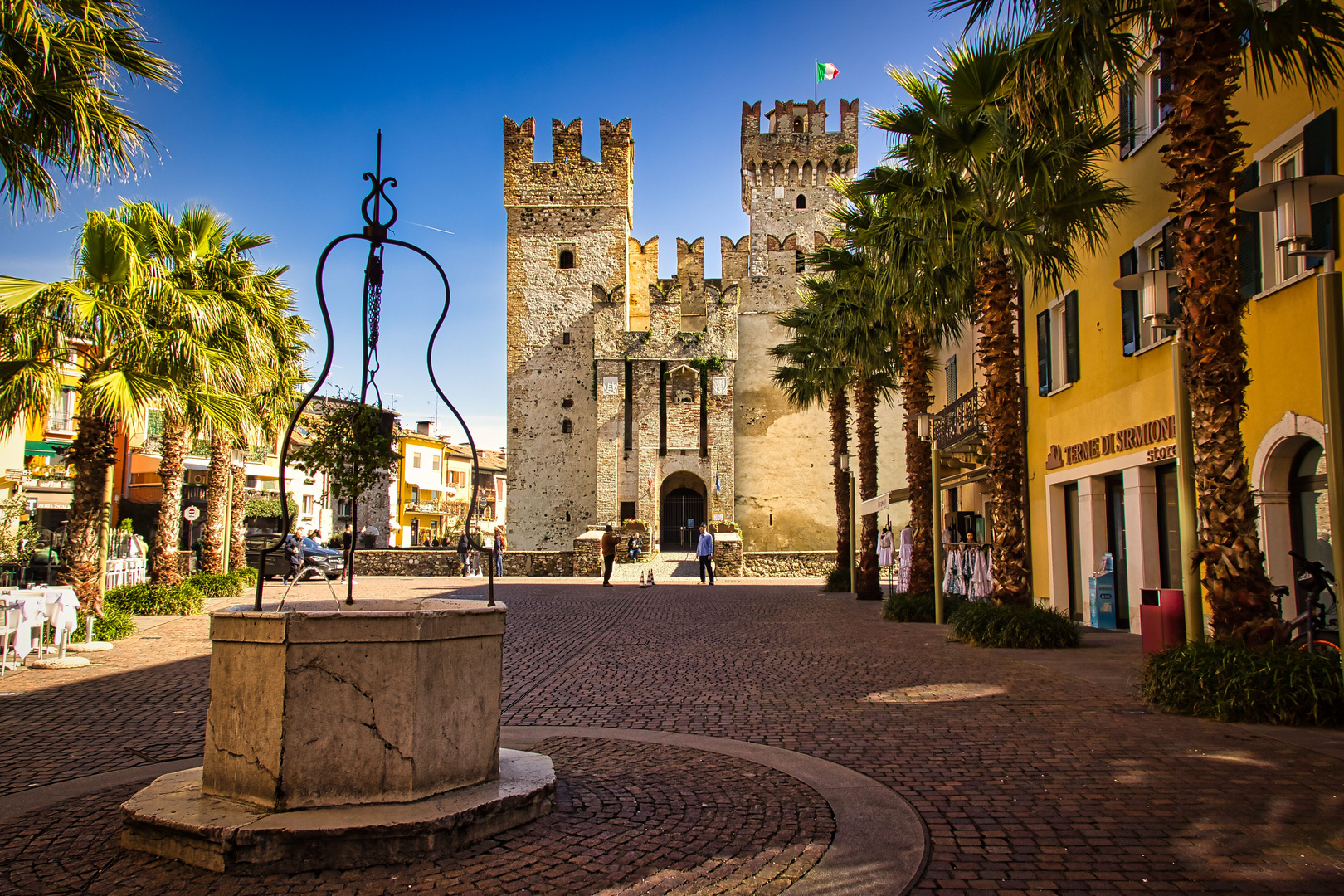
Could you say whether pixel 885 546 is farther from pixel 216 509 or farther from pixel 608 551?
pixel 216 509

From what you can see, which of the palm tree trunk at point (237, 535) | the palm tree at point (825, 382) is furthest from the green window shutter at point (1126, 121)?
the palm tree trunk at point (237, 535)

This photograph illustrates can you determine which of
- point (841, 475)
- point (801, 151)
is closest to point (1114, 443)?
point (841, 475)

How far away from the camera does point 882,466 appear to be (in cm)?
4412

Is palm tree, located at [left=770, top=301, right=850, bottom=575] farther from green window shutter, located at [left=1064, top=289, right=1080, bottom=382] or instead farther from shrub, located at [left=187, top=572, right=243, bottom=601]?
shrub, located at [left=187, top=572, right=243, bottom=601]

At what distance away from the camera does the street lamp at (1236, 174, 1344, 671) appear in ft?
19.5

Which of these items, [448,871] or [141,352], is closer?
[448,871]

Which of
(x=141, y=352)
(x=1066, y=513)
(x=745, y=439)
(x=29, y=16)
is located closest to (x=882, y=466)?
(x=745, y=439)

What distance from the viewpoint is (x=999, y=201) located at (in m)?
12.0

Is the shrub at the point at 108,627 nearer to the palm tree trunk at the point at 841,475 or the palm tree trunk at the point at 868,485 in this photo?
the palm tree trunk at the point at 868,485

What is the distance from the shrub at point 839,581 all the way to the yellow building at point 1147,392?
6.37m

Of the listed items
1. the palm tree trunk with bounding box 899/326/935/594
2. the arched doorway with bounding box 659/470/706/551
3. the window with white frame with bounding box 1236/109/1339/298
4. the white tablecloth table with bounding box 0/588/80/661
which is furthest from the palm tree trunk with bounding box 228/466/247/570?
the window with white frame with bounding box 1236/109/1339/298

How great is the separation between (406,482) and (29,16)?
55906mm

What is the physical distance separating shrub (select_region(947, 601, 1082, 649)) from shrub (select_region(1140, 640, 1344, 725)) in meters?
3.96

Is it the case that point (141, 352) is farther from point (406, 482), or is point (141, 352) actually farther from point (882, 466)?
point (406, 482)
